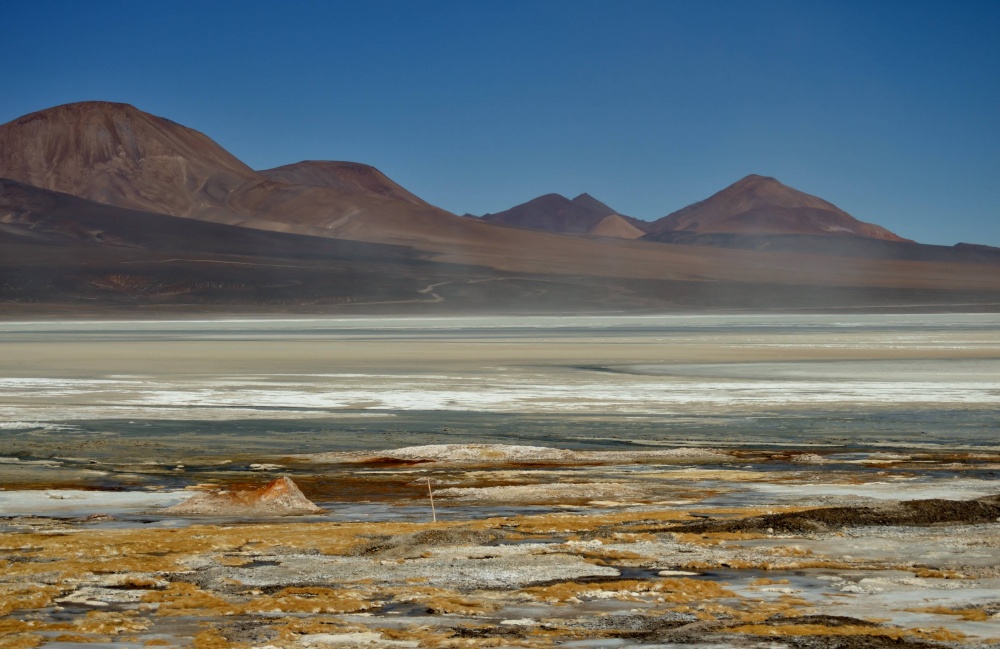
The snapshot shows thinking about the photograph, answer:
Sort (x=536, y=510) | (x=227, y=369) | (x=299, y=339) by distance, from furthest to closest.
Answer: (x=299, y=339) → (x=227, y=369) → (x=536, y=510)

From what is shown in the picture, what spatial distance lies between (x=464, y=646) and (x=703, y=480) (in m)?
6.07

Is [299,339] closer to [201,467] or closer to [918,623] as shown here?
[201,467]

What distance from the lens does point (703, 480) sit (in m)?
11.7

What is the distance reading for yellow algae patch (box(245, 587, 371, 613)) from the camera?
663 centimetres

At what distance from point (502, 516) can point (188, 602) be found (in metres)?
3.28

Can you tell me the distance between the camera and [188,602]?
22.3 ft

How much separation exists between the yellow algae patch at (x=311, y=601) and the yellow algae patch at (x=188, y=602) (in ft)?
0.40

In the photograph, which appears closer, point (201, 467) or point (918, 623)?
point (918, 623)

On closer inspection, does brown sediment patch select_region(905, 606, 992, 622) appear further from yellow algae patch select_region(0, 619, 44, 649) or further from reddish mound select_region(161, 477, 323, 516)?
reddish mound select_region(161, 477, 323, 516)

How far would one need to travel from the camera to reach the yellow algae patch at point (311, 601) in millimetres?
6629

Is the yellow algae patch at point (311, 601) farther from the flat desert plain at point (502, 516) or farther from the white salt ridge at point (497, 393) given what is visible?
the white salt ridge at point (497, 393)

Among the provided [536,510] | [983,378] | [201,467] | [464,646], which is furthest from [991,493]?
[983,378]

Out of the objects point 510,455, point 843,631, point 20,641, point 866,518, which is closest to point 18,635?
point 20,641

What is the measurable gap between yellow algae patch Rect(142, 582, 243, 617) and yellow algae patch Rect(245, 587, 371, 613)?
122 mm
